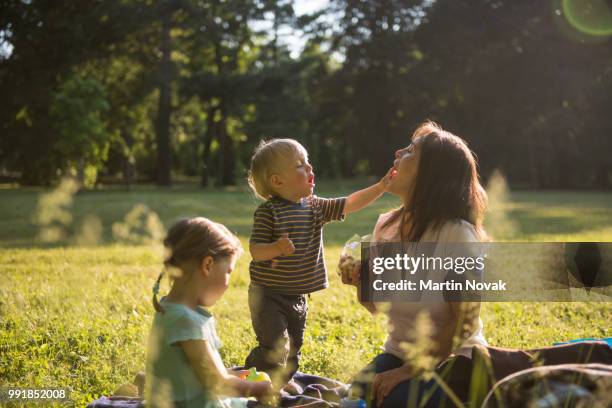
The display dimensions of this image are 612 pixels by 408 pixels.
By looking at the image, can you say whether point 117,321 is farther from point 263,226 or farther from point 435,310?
point 435,310

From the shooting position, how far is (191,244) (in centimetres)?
283

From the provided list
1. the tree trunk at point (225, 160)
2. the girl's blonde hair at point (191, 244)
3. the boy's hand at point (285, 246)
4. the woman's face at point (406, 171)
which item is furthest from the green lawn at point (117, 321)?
the tree trunk at point (225, 160)

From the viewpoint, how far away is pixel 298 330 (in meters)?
4.17

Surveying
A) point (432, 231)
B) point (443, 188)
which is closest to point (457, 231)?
point (432, 231)

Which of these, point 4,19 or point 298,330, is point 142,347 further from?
point 4,19

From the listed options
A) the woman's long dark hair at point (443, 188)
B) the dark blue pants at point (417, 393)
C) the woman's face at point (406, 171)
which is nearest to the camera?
the dark blue pants at point (417, 393)

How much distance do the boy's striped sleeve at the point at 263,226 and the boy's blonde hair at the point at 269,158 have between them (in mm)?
176

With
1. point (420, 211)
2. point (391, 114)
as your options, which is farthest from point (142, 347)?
point (391, 114)

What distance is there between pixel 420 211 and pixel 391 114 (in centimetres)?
3778

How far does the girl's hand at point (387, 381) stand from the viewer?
3117mm

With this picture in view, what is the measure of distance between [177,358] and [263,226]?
1320 millimetres

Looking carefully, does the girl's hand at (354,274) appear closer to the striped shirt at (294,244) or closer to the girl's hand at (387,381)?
the girl's hand at (387,381)

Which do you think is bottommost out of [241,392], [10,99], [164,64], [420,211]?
[241,392]

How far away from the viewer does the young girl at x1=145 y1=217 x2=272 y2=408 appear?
2.75 meters
